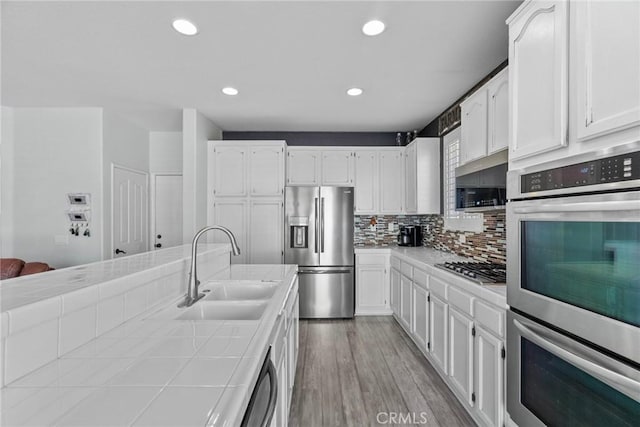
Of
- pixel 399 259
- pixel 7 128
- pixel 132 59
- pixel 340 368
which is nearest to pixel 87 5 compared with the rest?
pixel 132 59

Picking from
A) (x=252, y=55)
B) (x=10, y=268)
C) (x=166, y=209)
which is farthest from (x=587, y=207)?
(x=166, y=209)

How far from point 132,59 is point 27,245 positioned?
2879 millimetres

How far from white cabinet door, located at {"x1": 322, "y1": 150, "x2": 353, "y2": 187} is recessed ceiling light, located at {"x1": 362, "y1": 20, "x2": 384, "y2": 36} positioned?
227 centimetres

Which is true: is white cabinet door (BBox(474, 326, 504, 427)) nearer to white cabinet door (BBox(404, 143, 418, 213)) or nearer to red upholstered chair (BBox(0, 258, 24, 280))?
white cabinet door (BBox(404, 143, 418, 213))

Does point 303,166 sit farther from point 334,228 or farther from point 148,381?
point 148,381

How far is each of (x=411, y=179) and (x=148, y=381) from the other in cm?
384

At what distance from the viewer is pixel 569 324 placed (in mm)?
1158

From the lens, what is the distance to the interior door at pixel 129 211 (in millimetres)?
4012

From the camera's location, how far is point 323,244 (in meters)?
4.02

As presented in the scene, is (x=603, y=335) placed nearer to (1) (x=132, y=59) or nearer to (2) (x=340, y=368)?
(2) (x=340, y=368)

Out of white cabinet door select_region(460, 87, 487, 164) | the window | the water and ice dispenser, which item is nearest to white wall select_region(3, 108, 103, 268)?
the water and ice dispenser

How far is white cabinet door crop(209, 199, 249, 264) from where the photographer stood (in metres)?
4.02

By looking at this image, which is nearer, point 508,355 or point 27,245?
point 508,355

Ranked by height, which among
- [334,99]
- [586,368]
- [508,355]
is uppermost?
[334,99]
